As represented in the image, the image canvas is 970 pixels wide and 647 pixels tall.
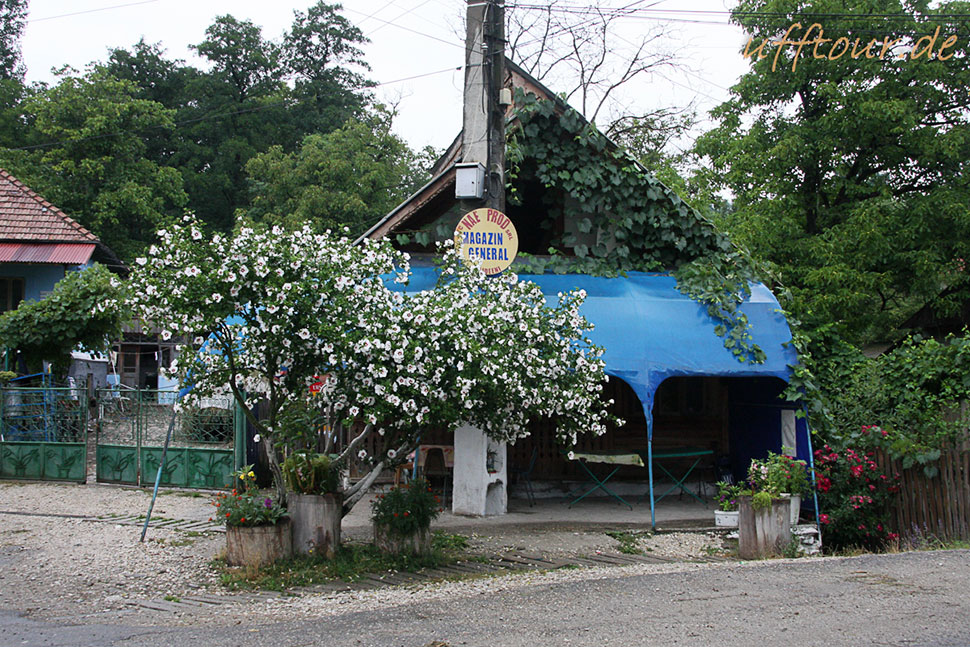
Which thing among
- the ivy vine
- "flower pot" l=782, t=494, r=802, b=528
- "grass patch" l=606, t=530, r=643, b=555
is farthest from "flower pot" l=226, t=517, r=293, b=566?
"flower pot" l=782, t=494, r=802, b=528

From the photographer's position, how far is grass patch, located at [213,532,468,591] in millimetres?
7426

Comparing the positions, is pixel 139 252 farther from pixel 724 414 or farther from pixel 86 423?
pixel 724 414

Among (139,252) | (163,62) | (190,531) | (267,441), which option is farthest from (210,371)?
(163,62)

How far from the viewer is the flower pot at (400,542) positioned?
8094mm

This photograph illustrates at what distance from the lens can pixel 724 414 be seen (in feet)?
44.9

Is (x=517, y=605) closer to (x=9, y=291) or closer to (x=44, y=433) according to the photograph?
(x=44, y=433)

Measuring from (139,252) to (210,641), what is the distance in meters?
32.1

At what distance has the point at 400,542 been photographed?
809 centimetres

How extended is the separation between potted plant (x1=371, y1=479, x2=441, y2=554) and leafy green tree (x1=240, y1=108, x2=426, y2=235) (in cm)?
2465

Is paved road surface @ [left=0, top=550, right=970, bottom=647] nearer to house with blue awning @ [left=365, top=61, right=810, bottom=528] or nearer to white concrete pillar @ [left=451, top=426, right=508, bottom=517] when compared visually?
house with blue awning @ [left=365, top=61, right=810, bottom=528]

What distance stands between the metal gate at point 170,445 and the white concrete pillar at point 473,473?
346 cm

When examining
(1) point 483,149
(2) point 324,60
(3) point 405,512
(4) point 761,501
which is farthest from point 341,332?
(2) point 324,60

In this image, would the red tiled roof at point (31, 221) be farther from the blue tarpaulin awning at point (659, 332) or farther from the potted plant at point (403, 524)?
the potted plant at point (403, 524)

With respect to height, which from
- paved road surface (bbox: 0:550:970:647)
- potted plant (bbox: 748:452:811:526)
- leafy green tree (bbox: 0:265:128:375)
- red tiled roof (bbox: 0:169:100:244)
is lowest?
paved road surface (bbox: 0:550:970:647)
